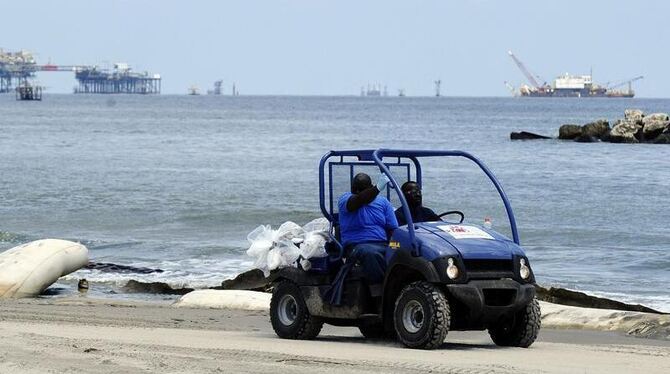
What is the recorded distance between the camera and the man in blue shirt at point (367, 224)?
11938mm

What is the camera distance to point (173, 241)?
29.5 m

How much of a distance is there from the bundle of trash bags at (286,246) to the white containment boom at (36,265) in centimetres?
611

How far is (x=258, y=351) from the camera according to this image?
36.1ft

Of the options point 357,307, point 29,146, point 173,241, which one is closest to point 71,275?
point 173,241

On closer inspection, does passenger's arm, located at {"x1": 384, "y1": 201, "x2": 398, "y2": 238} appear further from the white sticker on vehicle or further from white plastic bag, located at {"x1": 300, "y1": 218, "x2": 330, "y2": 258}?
white plastic bag, located at {"x1": 300, "y1": 218, "x2": 330, "y2": 258}

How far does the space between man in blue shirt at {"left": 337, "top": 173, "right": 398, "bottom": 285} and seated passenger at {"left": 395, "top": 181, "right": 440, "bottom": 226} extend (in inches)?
8.5

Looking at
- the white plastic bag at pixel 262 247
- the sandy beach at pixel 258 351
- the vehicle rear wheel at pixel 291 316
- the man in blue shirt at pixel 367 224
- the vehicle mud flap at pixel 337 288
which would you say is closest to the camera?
the sandy beach at pixel 258 351

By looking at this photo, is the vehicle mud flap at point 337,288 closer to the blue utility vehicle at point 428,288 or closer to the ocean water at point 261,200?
the blue utility vehicle at point 428,288

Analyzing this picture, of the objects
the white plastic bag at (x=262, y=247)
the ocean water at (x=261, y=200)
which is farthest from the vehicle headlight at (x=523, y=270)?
the ocean water at (x=261, y=200)

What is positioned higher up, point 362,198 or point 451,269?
point 362,198

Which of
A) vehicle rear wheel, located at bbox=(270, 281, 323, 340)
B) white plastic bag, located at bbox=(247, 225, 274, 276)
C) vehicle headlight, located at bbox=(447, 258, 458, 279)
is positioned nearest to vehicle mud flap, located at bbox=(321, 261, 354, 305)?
vehicle rear wheel, located at bbox=(270, 281, 323, 340)

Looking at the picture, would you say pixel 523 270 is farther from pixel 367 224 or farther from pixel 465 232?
pixel 367 224

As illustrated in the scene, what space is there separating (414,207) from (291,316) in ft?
5.37

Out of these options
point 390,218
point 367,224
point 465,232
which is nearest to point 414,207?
point 390,218
